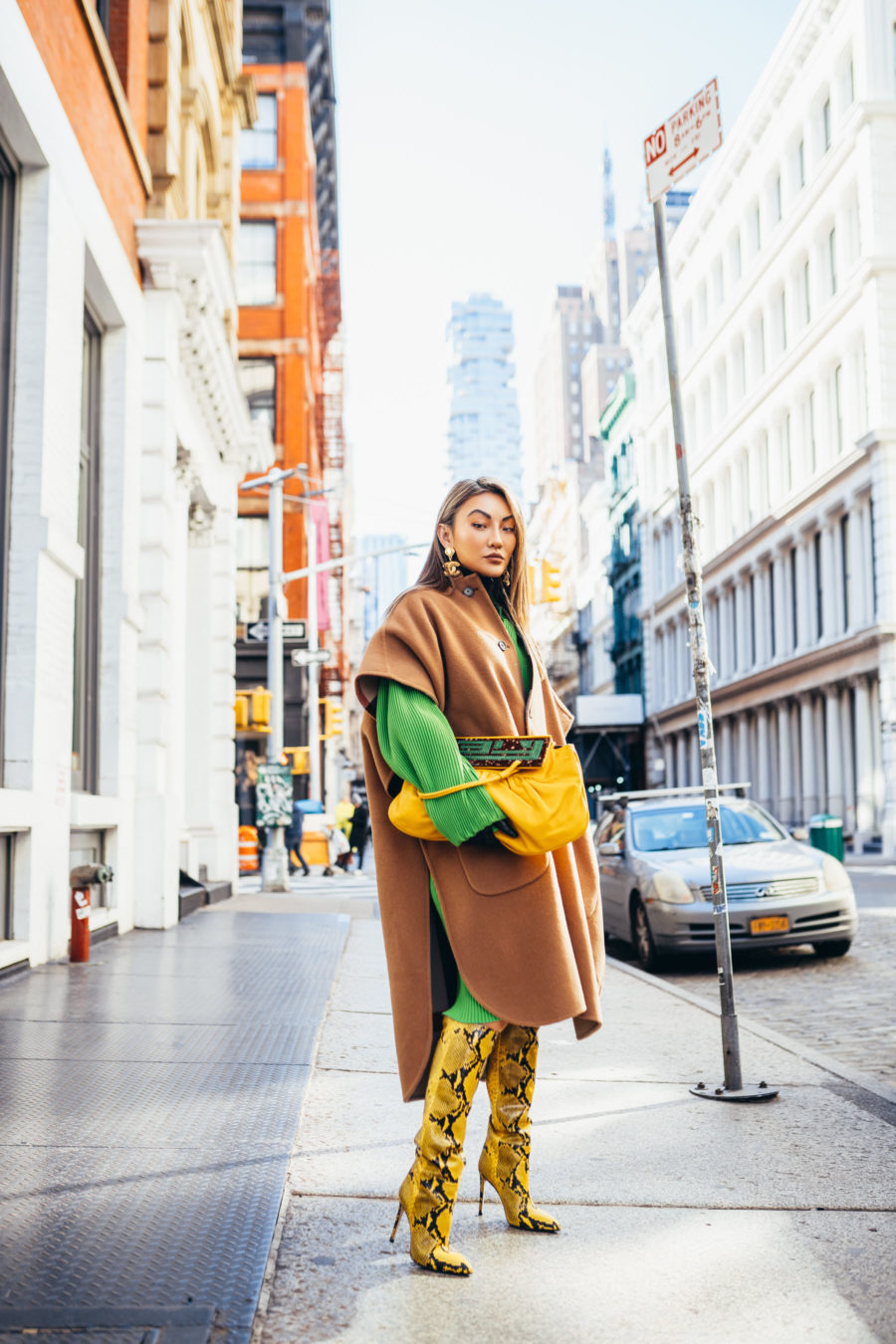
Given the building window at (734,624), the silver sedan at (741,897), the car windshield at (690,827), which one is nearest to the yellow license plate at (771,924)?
the silver sedan at (741,897)

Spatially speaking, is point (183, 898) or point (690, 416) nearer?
point (183, 898)

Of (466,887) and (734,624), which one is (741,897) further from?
(734,624)

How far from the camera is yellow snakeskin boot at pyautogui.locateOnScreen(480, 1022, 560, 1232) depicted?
3520 millimetres

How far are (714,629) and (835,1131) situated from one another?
4982 cm

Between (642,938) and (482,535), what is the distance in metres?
8.87

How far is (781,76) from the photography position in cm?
4175

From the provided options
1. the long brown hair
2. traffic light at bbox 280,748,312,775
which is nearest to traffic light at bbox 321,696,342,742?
traffic light at bbox 280,748,312,775

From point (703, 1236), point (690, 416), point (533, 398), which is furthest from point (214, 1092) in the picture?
point (533, 398)

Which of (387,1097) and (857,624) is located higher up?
(857,624)

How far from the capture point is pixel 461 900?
337 centimetres

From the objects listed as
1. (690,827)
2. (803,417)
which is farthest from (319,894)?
(803,417)

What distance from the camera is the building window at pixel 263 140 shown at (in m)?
42.8

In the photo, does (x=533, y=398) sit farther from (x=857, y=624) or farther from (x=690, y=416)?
(x=857, y=624)

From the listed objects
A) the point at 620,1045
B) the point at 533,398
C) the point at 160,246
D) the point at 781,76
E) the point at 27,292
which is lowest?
the point at 620,1045
